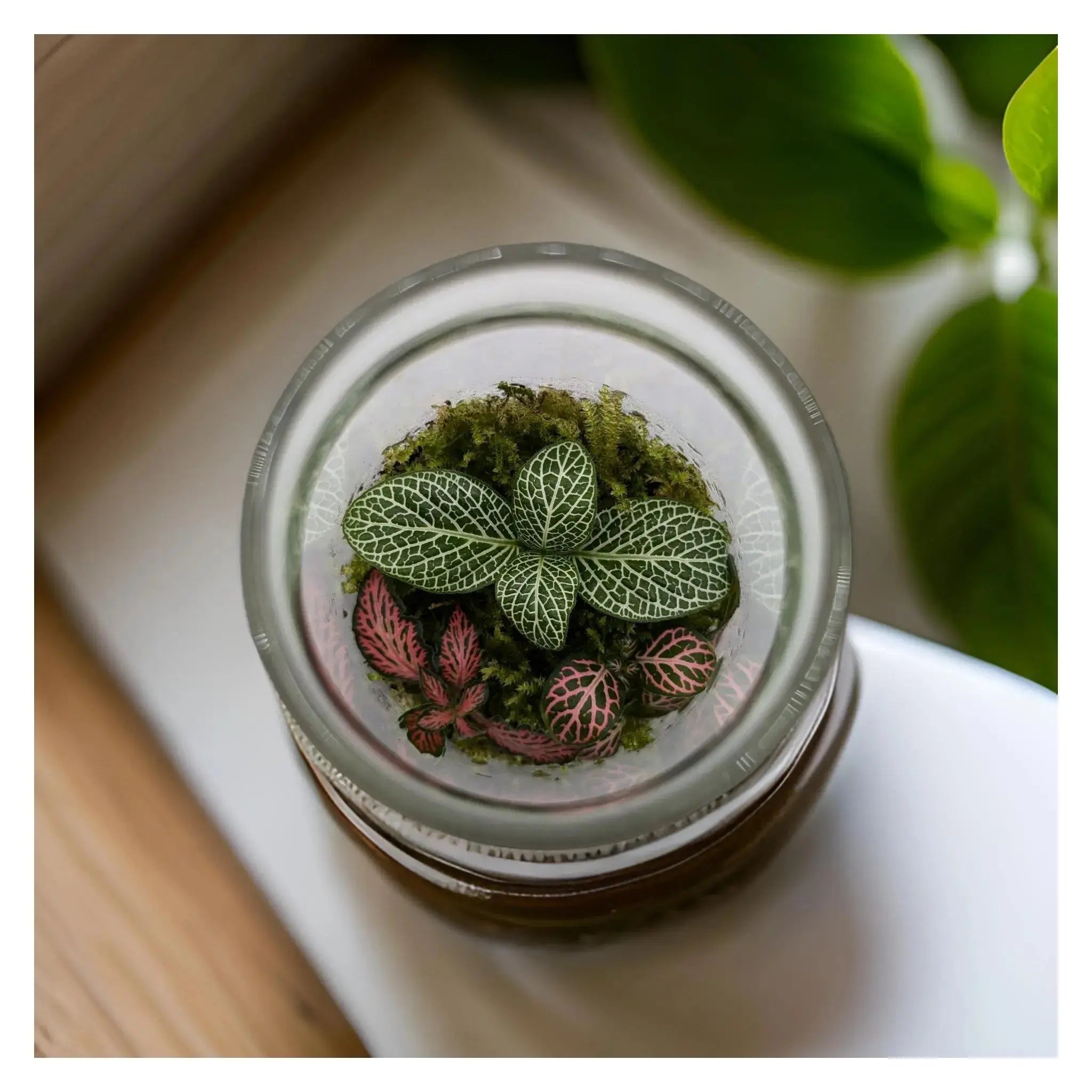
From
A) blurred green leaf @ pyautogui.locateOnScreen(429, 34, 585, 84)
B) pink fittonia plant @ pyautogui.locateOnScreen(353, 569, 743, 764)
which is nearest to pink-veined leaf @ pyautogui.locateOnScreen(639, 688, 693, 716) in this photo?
pink fittonia plant @ pyautogui.locateOnScreen(353, 569, 743, 764)

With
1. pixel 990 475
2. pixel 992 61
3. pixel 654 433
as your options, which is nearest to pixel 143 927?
pixel 654 433

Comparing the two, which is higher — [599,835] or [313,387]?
[313,387]

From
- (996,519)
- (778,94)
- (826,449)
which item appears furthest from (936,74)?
(826,449)

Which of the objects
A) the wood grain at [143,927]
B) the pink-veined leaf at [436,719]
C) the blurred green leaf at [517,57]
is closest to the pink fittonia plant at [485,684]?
the pink-veined leaf at [436,719]

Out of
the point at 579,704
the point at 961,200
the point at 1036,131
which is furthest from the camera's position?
the point at 961,200

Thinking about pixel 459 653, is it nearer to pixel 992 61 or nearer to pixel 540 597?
pixel 540 597

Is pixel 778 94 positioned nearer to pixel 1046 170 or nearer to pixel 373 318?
pixel 1046 170
